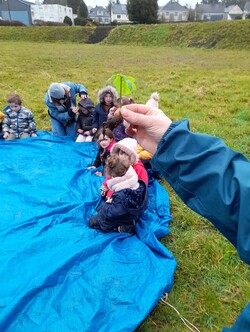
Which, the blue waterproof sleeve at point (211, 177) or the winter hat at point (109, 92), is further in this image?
the winter hat at point (109, 92)

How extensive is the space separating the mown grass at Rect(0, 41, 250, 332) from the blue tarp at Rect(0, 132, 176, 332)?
189 mm

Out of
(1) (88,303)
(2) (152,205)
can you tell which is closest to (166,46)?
(2) (152,205)

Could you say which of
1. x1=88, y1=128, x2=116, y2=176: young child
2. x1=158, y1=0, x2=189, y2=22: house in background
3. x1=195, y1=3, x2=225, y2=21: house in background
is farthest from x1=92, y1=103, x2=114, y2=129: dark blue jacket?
x1=195, y1=3, x2=225, y2=21: house in background

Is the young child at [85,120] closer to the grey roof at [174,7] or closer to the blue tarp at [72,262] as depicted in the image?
the blue tarp at [72,262]

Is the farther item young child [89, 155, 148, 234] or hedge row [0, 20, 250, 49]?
hedge row [0, 20, 250, 49]

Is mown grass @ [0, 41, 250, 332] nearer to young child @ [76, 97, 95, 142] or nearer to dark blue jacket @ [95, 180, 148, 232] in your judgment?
dark blue jacket @ [95, 180, 148, 232]

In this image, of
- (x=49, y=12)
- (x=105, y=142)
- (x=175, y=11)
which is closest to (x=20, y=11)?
(x=49, y=12)

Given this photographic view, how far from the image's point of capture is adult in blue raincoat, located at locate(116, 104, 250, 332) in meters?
0.90

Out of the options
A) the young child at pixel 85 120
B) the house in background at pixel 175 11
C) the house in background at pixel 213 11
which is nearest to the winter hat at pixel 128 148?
the young child at pixel 85 120

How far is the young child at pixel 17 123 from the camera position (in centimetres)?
505

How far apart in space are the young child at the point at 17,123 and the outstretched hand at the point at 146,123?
12.9 ft

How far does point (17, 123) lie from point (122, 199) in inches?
A: 129

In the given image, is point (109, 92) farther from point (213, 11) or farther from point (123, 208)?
point (213, 11)

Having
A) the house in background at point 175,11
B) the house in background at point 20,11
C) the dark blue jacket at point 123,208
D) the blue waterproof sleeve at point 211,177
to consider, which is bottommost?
the dark blue jacket at point 123,208
